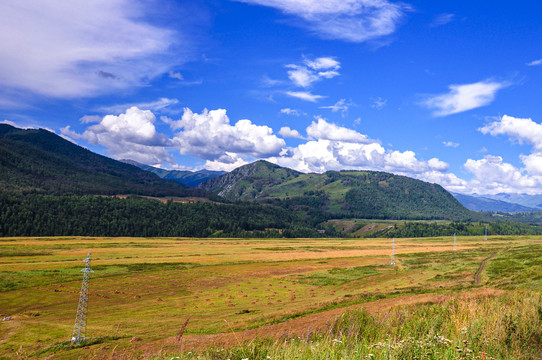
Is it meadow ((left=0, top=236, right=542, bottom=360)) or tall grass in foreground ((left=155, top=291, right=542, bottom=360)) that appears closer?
tall grass in foreground ((left=155, top=291, right=542, bottom=360))

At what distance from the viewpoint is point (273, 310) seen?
43969 millimetres

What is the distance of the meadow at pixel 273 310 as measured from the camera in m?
9.80

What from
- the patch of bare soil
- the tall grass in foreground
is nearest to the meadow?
the tall grass in foreground

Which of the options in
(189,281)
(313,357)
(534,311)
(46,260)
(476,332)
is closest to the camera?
(313,357)

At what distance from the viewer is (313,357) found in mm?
7863

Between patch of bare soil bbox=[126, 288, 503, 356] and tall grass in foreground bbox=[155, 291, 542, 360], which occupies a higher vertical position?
tall grass in foreground bbox=[155, 291, 542, 360]

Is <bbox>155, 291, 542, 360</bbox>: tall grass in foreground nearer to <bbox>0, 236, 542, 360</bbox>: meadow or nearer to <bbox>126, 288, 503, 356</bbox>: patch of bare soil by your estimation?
<bbox>0, 236, 542, 360</bbox>: meadow

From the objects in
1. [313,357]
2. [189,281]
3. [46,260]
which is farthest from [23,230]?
[313,357]

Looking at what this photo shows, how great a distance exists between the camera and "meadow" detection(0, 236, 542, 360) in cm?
980

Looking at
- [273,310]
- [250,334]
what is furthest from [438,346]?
[273,310]

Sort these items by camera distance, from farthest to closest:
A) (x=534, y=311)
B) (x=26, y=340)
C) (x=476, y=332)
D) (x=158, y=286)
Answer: (x=158, y=286) < (x=26, y=340) < (x=534, y=311) < (x=476, y=332)

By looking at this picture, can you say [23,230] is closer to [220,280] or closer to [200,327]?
[220,280]

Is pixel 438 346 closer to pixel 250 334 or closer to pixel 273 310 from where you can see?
pixel 250 334

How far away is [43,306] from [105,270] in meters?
30.8
